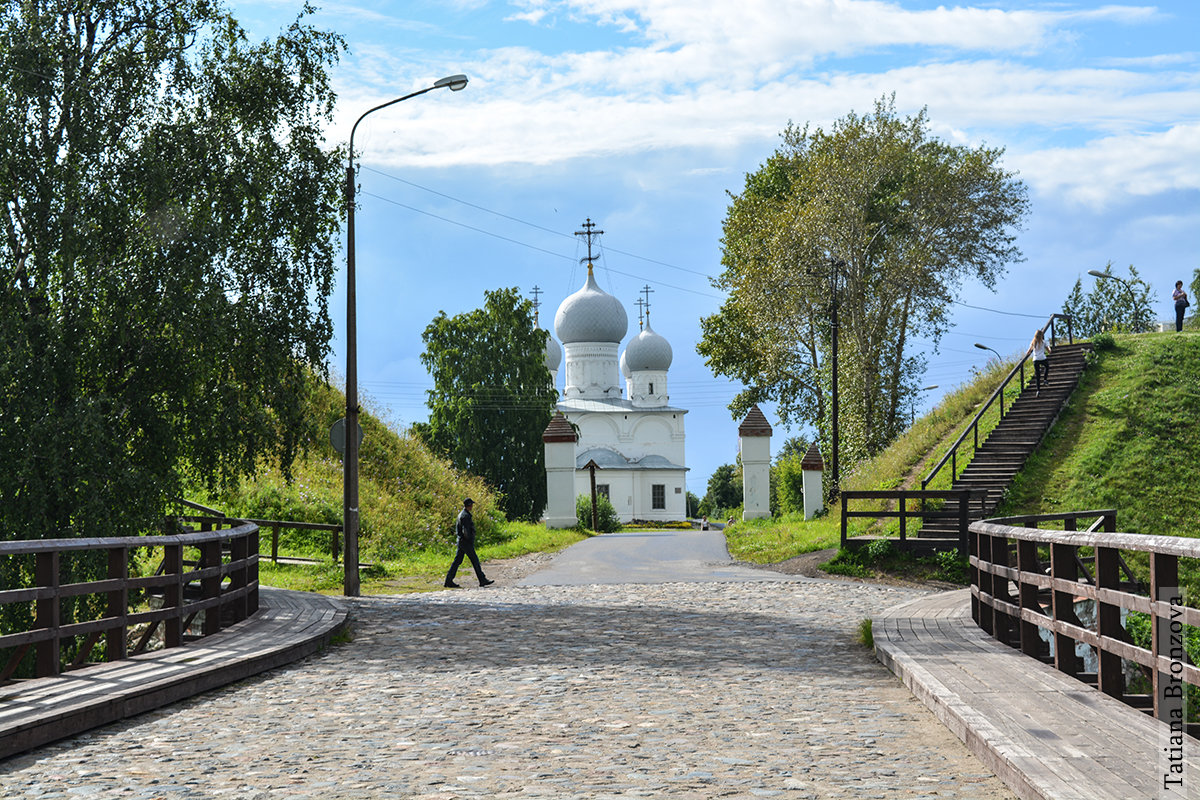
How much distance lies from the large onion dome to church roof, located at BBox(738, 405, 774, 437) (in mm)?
42549

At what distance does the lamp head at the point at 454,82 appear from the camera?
1908 centimetres

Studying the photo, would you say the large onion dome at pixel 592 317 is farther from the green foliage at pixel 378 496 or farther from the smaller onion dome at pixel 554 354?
the green foliage at pixel 378 496

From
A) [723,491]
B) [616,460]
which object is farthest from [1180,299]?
[723,491]

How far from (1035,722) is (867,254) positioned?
39095 millimetres

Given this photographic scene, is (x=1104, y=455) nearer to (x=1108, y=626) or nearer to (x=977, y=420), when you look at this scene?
(x=977, y=420)

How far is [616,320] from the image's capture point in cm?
8075

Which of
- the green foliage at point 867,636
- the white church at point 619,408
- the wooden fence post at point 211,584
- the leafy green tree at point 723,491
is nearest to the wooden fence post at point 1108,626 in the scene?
the green foliage at point 867,636

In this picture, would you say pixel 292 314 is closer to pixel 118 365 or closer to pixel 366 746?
pixel 118 365

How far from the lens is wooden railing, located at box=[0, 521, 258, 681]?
348 inches

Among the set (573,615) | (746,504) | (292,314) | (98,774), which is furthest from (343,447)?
(746,504)

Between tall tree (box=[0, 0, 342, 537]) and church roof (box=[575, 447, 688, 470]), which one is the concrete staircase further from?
church roof (box=[575, 447, 688, 470])

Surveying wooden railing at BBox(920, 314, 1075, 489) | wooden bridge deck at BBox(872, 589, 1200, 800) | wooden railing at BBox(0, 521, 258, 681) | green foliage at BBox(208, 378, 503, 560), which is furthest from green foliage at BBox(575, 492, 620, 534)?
wooden bridge deck at BBox(872, 589, 1200, 800)

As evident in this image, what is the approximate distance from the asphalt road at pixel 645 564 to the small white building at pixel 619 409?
41.3 metres

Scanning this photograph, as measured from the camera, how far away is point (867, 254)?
44.7 meters
